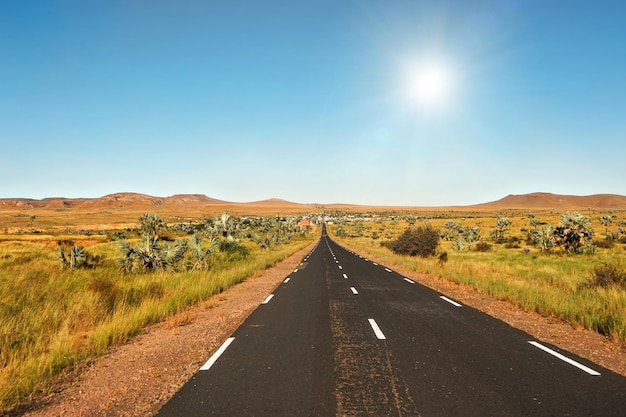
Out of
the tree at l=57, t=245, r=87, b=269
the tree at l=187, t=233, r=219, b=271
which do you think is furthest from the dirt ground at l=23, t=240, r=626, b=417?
the tree at l=57, t=245, r=87, b=269

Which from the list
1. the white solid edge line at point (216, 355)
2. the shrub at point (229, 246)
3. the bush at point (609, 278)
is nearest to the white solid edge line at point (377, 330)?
the white solid edge line at point (216, 355)

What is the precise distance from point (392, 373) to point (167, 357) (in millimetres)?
4086

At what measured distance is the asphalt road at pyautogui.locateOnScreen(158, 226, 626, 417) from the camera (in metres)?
4.39

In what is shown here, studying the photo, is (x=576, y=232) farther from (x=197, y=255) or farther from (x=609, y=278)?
(x=197, y=255)

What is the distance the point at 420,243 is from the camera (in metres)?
38.4

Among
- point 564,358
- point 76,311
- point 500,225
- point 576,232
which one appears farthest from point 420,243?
point 500,225

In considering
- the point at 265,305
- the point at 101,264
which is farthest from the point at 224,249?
the point at 265,305

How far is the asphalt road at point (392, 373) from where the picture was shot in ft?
14.4

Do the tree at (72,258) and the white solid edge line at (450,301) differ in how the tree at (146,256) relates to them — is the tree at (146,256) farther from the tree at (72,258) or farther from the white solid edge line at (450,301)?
the white solid edge line at (450,301)

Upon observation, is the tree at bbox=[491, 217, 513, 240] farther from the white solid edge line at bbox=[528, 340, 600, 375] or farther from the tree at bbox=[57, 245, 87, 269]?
the tree at bbox=[57, 245, 87, 269]

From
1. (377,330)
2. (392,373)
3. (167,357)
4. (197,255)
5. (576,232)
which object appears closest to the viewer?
(392,373)

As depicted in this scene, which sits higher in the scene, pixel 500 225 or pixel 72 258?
pixel 500 225

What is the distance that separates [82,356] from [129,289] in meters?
6.35

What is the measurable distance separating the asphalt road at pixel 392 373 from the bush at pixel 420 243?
96.9 ft
